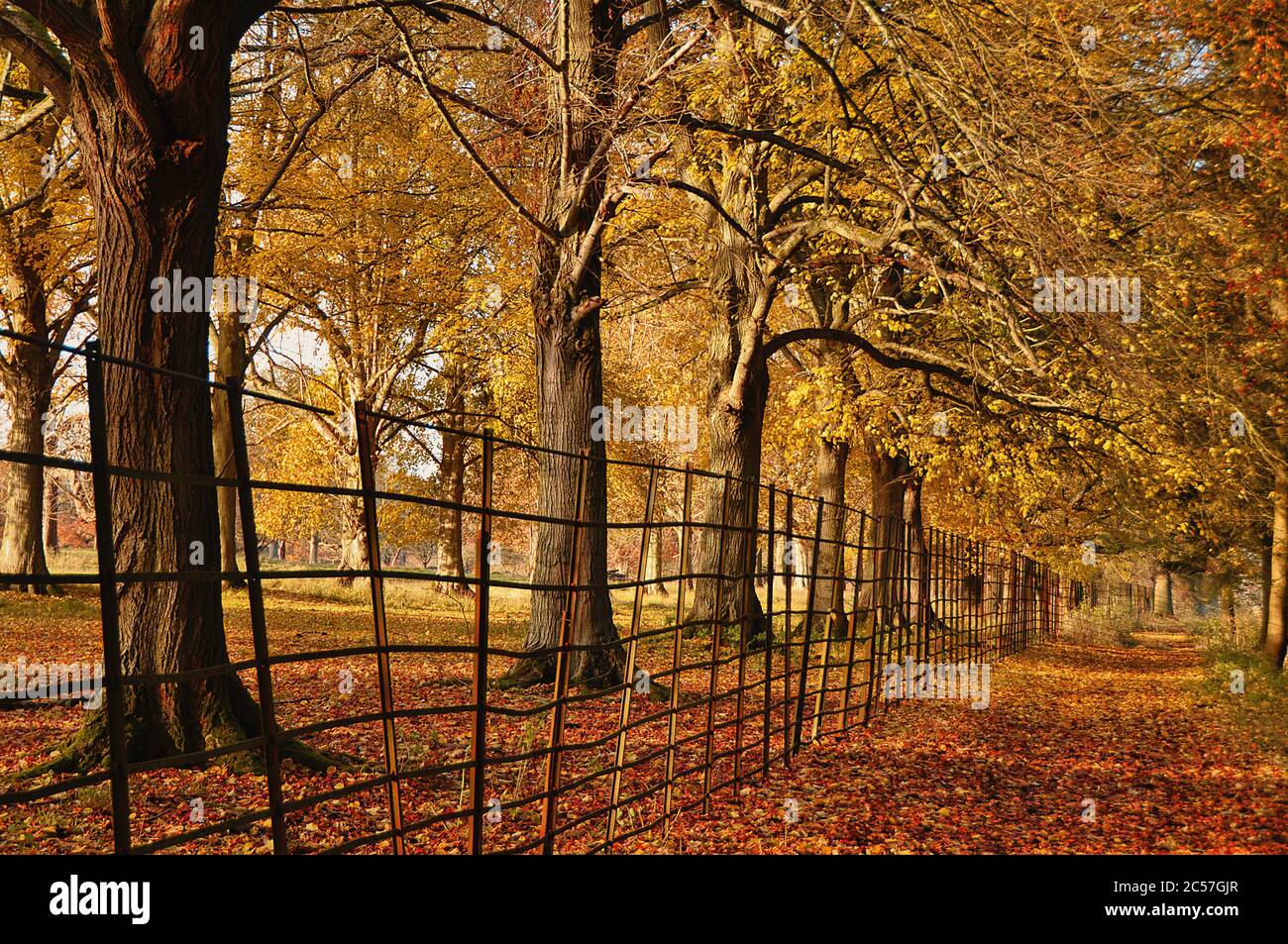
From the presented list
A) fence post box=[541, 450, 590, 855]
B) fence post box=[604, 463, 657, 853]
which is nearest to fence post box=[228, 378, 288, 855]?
fence post box=[541, 450, 590, 855]

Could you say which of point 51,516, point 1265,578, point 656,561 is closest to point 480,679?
point 1265,578

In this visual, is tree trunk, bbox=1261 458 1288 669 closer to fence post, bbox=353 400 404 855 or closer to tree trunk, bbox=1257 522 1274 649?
tree trunk, bbox=1257 522 1274 649

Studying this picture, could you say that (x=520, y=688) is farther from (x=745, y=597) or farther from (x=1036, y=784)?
(x=1036, y=784)

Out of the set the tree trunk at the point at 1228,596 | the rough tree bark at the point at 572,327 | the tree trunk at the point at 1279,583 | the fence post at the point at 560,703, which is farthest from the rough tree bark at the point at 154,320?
the tree trunk at the point at 1228,596

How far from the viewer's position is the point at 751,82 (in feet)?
40.7

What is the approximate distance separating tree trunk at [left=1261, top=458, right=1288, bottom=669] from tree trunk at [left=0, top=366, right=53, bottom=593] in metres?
17.5

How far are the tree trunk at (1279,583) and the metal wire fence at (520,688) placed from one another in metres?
4.21

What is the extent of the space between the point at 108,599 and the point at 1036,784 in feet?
24.9

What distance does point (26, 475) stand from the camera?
14977mm

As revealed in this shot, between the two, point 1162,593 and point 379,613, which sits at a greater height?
point 379,613

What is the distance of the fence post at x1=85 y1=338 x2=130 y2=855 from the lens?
309 cm

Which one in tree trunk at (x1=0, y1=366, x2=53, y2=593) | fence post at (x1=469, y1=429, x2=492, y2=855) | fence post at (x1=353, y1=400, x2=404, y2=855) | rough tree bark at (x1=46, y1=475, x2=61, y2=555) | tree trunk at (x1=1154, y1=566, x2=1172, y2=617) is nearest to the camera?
fence post at (x1=353, y1=400, x2=404, y2=855)

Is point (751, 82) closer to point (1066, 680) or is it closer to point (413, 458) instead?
point (1066, 680)
